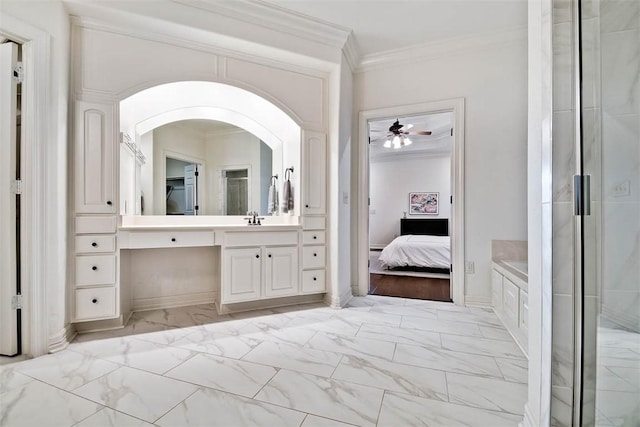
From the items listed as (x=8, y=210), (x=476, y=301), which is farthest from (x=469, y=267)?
(x=8, y=210)

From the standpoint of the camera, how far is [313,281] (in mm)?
2828

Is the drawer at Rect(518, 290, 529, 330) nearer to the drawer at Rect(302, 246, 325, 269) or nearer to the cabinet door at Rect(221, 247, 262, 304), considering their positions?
the drawer at Rect(302, 246, 325, 269)

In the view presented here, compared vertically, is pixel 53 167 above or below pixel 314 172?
below

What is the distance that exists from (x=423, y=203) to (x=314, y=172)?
5537 mm

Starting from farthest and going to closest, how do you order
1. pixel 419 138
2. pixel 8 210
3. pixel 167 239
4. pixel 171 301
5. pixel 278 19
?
1. pixel 419 138
2. pixel 171 301
3. pixel 278 19
4. pixel 167 239
5. pixel 8 210

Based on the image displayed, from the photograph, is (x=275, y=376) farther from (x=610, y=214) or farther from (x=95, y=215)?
(x=95, y=215)

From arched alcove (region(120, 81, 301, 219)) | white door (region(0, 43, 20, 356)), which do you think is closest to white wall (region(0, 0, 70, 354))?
white door (region(0, 43, 20, 356))

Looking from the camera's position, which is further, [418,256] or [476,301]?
[418,256]


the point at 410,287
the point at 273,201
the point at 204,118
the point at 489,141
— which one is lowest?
the point at 410,287

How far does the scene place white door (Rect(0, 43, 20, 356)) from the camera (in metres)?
1.74

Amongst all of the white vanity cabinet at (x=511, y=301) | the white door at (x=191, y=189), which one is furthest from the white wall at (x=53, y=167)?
the white vanity cabinet at (x=511, y=301)

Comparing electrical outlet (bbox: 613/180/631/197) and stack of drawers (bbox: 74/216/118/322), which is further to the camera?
stack of drawers (bbox: 74/216/118/322)

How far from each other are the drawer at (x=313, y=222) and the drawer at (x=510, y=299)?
5.64 ft

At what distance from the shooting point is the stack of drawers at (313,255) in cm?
280
